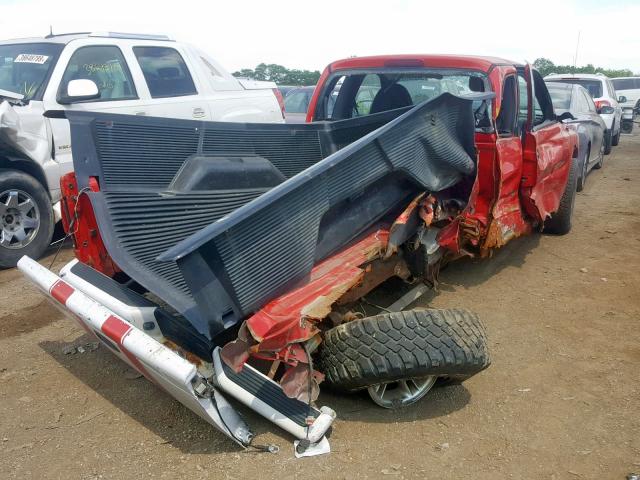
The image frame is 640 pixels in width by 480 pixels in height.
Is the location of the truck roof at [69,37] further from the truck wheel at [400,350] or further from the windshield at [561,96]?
the windshield at [561,96]

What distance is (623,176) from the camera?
9.79 meters

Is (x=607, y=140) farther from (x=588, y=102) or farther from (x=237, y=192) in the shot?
(x=237, y=192)

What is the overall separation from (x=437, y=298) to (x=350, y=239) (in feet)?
4.88

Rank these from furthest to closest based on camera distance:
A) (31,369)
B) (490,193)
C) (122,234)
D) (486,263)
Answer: (486,263) → (490,193) → (31,369) → (122,234)

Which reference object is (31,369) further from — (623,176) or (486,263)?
(623,176)

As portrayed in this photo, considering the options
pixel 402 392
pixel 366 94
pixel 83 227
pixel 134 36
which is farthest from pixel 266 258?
pixel 134 36

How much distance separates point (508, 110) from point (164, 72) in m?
Answer: 3.81

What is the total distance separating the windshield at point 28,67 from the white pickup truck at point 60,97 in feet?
0.04

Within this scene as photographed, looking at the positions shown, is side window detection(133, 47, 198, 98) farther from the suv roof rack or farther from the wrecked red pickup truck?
the wrecked red pickup truck

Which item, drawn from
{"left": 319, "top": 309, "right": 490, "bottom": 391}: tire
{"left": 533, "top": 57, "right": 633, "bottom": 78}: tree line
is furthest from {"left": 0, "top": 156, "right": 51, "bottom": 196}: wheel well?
{"left": 533, "top": 57, "right": 633, "bottom": 78}: tree line

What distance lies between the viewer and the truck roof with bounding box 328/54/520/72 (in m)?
4.16

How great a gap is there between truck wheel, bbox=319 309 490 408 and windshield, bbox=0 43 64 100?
423cm

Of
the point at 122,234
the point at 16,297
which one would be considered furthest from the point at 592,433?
the point at 16,297

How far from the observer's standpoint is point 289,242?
8.56ft
